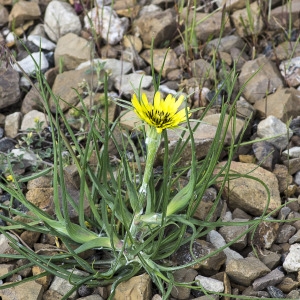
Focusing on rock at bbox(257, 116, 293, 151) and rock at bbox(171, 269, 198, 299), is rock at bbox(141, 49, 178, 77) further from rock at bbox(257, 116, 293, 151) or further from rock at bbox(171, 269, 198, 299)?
rock at bbox(171, 269, 198, 299)

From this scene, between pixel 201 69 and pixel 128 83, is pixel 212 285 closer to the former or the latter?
pixel 128 83

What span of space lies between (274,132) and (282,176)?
0.26 m

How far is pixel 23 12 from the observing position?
394 centimetres

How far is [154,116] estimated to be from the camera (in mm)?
2025

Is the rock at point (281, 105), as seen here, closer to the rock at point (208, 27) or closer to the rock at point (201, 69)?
the rock at point (201, 69)

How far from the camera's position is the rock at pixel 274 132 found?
3137mm

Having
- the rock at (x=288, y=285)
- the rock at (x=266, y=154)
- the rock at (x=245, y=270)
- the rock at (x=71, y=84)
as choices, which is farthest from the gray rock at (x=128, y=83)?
the rock at (x=288, y=285)

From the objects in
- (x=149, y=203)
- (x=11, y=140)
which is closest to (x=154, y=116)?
(x=149, y=203)

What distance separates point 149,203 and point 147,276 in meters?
0.28

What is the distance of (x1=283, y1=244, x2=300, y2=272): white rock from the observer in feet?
8.13

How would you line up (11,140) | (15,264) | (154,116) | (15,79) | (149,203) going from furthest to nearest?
(15,79) → (11,140) → (15,264) → (149,203) → (154,116)

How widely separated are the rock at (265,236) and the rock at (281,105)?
2.63ft

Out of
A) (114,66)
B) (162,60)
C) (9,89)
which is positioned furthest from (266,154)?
(9,89)

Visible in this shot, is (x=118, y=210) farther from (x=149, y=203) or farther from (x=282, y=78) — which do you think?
(x=282, y=78)
